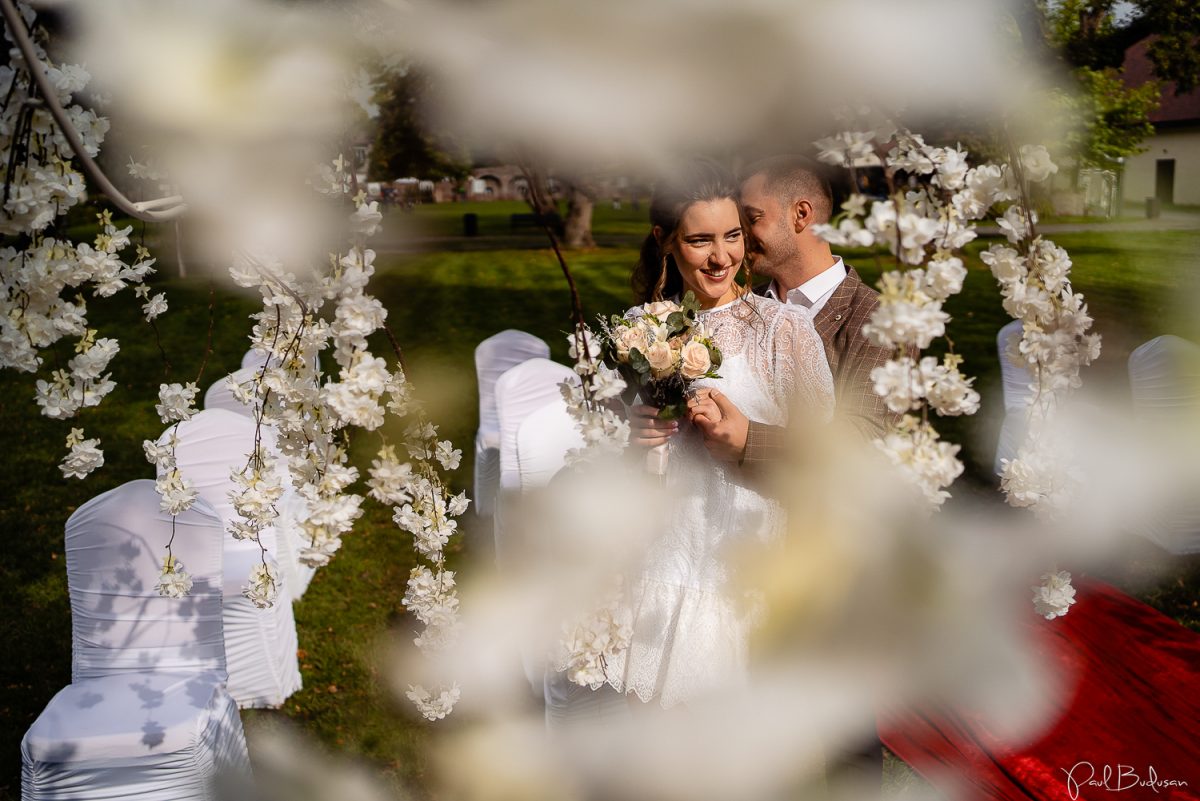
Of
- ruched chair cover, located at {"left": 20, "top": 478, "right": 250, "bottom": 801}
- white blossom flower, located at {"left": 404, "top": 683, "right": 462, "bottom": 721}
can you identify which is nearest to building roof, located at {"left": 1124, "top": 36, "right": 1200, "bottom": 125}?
white blossom flower, located at {"left": 404, "top": 683, "right": 462, "bottom": 721}

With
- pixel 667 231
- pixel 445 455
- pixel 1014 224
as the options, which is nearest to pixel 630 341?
pixel 667 231

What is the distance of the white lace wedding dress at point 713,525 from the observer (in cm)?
187

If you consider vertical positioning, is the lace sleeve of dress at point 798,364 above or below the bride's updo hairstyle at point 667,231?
below

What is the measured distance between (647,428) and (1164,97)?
3729mm

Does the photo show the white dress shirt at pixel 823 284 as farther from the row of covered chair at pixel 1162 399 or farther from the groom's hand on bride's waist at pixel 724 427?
the row of covered chair at pixel 1162 399

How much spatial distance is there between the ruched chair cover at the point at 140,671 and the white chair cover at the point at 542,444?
112 centimetres

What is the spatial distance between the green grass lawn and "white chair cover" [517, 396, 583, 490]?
2.36 ft

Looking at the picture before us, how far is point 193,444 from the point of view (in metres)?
3.54

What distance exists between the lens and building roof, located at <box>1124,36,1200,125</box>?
2.80 meters

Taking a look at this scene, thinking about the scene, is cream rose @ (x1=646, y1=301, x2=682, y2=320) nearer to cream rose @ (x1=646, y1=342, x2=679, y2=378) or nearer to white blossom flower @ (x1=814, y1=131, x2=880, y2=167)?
cream rose @ (x1=646, y1=342, x2=679, y2=378)

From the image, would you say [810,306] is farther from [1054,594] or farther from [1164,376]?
[1164,376]

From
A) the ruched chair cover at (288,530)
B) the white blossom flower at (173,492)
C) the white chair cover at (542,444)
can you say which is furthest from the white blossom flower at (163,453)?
the ruched chair cover at (288,530)

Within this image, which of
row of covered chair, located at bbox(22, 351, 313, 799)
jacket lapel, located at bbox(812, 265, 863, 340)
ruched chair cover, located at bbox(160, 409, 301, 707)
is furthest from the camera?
ruched chair cover, located at bbox(160, 409, 301, 707)

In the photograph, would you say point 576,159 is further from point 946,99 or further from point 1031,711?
point 1031,711
